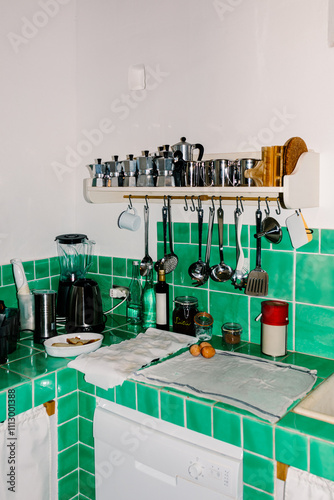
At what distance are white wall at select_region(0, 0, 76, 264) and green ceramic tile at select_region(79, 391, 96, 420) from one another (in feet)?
2.52

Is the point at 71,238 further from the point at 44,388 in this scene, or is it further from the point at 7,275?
the point at 44,388

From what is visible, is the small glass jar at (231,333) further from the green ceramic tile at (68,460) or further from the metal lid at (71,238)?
the metal lid at (71,238)

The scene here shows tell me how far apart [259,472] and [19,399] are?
2.67 ft

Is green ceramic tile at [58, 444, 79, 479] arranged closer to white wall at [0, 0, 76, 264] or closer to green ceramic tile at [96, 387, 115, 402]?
green ceramic tile at [96, 387, 115, 402]

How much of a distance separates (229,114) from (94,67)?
0.85 meters

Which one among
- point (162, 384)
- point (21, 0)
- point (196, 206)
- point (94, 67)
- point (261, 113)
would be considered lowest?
point (162, 384)

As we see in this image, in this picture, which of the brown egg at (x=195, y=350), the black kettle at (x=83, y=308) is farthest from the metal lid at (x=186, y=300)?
the black kettle at (x=83, y=308)

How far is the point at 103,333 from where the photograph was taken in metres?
2.09

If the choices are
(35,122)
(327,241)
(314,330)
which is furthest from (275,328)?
(35,122)

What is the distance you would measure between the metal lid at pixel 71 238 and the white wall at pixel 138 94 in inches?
3.7

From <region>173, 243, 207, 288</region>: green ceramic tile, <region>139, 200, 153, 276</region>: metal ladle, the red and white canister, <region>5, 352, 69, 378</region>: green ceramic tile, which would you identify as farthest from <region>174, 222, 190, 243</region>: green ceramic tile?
<region>5, 352, 69, 378</region>: green ceramic tile

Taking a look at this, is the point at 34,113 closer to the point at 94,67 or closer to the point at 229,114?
the point at 94,67

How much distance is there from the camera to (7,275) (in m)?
2.15

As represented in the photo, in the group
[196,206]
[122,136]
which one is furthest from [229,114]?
[122,136]
